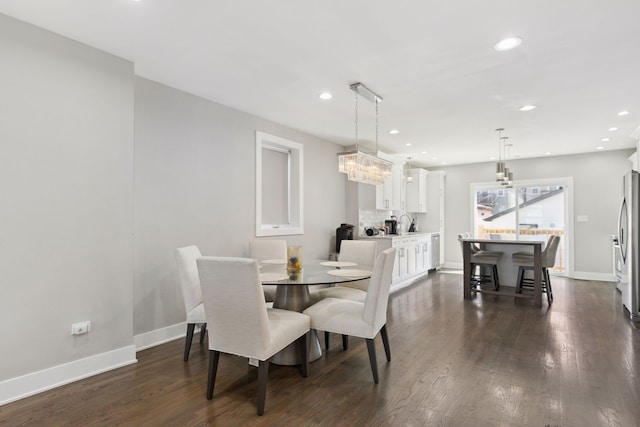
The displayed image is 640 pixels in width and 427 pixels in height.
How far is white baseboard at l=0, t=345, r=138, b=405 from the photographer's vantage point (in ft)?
7.40

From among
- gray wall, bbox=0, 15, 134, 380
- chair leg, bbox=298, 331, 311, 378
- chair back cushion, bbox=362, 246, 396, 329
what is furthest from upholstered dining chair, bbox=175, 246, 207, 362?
chair back cushion, bbox=362, 246, 396, 329

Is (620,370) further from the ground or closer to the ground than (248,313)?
closer to the ground

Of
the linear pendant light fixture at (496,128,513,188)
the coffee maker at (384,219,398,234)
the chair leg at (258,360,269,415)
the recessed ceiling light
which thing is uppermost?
the recessed ceiling light

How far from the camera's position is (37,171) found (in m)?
2.39

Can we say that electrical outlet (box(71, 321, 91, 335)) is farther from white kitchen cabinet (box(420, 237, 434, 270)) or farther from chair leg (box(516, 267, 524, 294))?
white kitchen cabinet (box(420, 237, 434, 270))

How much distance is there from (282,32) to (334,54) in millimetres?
490

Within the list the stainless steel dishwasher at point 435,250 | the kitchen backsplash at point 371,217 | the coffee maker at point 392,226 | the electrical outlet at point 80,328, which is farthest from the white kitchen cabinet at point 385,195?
the electrical outlet at point 80,328

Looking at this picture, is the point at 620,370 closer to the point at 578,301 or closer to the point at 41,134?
the point at 578,301

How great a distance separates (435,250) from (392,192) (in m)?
1.93

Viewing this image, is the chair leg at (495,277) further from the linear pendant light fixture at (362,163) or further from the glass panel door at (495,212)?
the linear pendant light fixture at (362,163)

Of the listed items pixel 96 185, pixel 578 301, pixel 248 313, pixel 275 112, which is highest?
pixel 275 112

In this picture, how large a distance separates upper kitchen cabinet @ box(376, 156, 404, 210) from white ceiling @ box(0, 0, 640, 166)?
6.69 feet

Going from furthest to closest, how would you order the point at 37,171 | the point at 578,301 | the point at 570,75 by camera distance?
the point at 578,301 < the point at 570,75 < the point at 37,171

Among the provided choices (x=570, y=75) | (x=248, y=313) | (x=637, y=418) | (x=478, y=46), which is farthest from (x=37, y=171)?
(x=570, y=75)
